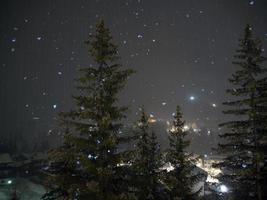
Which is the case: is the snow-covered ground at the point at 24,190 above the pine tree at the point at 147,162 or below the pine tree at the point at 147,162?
below

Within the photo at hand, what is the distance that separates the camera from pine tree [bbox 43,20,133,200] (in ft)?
45.0

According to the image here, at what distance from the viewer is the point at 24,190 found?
69.1 metres

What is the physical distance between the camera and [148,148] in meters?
20.0

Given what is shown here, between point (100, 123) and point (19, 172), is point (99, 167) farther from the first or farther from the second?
point (19, 172)

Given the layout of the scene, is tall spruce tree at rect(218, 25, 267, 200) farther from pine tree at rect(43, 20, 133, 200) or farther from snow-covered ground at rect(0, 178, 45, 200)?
snow-covered ground at rect(0, 178, 45, 200)

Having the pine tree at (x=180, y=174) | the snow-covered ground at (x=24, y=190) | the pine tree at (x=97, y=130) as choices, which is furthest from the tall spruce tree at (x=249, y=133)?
the snow-covered ground at (x=24, y=190)

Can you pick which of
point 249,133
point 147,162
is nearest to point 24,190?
point 147,162

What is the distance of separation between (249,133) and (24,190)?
6326 cm

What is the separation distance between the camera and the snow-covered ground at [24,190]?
206ft

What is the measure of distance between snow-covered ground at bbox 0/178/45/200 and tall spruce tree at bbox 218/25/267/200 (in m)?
54.9

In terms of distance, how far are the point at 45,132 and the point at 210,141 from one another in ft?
296

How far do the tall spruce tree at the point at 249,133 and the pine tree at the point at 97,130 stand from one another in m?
6.50

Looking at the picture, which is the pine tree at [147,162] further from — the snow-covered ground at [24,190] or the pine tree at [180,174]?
the snow-covered ground at [24,190]

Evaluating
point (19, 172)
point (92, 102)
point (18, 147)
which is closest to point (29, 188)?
point (19, 172)
